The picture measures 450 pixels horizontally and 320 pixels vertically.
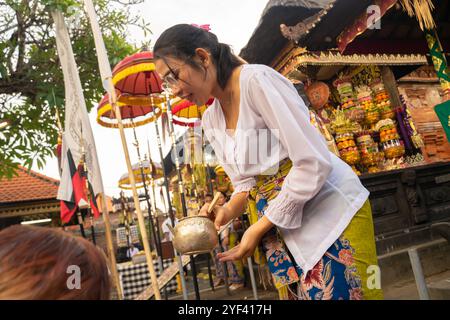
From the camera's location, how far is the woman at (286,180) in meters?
1.08

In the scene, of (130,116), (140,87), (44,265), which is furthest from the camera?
(130,116)

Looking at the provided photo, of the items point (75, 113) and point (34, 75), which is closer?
point (75, 113)

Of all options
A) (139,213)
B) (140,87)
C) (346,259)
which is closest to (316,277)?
(346,259)

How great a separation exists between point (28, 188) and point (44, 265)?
1470 cm

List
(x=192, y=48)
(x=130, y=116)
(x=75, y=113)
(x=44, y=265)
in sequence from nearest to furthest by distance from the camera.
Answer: (x=44, y=265)
(x=192, y=48)
(x=75, y=113)
(x=130, y=116)

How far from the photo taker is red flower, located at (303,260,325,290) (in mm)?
1117

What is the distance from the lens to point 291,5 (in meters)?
5.08

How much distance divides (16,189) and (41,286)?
14728mm

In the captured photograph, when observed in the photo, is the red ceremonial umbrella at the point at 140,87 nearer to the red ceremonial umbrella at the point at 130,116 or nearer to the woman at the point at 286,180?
the red ceremonial umbrella at the point at 130,116

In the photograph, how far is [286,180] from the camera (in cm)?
112

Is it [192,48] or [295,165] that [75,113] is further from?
[295,165]

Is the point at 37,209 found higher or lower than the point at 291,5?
lower

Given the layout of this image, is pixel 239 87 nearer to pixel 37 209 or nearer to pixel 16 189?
pixel 37 209

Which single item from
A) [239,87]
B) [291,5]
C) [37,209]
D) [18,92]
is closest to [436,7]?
[291,5]
